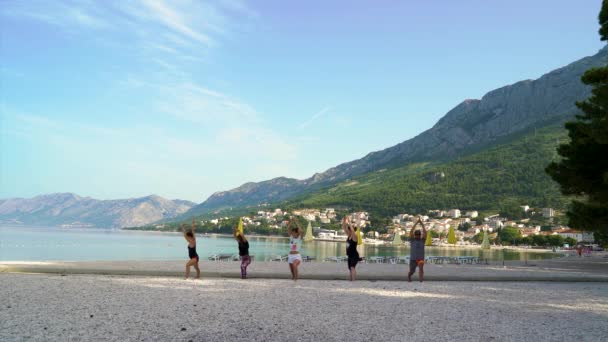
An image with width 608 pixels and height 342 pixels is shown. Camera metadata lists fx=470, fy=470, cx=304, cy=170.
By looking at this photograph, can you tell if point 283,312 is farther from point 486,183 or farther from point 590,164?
point 486,183

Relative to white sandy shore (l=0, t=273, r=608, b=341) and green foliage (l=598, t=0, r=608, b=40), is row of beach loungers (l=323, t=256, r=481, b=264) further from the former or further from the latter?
white sandy shore (l=0, t=273, r=608, b=341)

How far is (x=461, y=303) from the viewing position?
10297mm

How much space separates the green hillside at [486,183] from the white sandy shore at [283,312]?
15774 centimetres

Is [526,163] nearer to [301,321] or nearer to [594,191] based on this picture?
[594,191]

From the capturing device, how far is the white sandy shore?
6816 millimetres

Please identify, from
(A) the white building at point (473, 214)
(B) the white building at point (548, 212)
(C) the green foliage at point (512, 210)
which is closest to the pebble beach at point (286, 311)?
(B) the white building at point (548, 212)

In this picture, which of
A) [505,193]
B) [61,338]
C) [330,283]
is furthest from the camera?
[505,193]

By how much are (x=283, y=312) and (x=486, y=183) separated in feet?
592

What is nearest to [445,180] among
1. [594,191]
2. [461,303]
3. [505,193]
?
[505,193]

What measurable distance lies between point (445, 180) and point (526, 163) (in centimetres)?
2984

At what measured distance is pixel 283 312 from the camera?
8508 mm

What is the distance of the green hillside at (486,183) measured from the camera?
163m

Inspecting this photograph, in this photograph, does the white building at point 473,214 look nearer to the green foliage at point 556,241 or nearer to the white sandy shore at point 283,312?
the green foliage at point 556,241

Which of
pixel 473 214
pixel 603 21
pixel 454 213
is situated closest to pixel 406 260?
pixel 603 21
